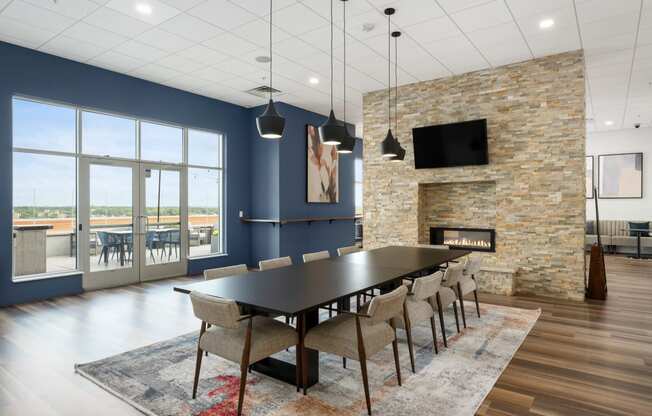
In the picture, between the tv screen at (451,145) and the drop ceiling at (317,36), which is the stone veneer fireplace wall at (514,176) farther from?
the drop ceiling at (317,36)

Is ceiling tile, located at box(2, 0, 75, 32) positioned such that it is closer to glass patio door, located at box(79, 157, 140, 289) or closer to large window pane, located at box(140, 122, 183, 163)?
glass patio door, located at box(79, 157, 140, 289)

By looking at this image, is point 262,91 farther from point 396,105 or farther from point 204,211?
point 204,211

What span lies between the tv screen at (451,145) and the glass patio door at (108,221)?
16.1 ft

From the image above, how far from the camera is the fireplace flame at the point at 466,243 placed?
6379mm

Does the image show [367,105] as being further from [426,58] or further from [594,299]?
[594,299]

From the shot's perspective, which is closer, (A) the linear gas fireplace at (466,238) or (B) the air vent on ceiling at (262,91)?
(A) the linear gas fireplace at (466,238)

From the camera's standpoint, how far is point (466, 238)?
6574 millimetres

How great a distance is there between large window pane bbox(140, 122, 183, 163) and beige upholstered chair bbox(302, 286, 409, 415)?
5.35 m

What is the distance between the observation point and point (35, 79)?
534 centimetres

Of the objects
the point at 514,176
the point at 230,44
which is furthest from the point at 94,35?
the point at 514,176

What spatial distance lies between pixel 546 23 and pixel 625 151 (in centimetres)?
789

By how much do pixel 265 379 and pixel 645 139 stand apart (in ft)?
38.4

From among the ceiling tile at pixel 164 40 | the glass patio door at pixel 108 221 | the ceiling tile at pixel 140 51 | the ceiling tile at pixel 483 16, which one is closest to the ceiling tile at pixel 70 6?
the ceiling tile at pixel 164 40

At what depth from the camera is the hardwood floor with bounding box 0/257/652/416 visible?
2.62 metres
